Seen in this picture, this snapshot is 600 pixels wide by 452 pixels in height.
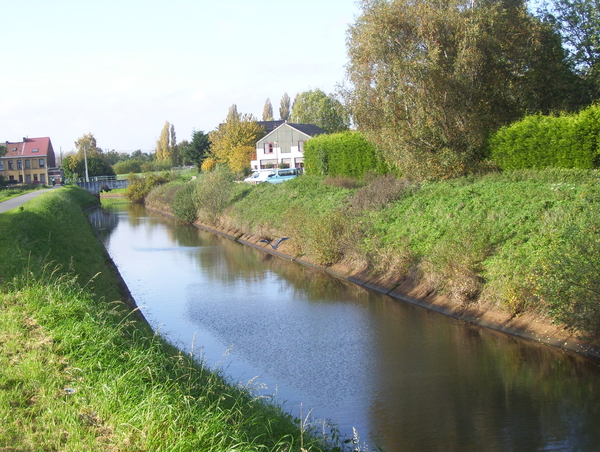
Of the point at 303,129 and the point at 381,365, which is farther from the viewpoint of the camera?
the point at 303,129

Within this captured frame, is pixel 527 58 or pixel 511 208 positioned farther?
pixel 527 58

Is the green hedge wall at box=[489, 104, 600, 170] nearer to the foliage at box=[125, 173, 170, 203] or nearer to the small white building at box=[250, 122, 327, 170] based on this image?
the small white building at box=[250, 122, 327, 170]

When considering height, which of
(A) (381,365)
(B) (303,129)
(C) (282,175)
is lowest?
(A) (381,365)

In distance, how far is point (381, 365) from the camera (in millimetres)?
12594

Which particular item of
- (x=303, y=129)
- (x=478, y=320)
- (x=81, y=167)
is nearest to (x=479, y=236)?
(x=478, y=320)

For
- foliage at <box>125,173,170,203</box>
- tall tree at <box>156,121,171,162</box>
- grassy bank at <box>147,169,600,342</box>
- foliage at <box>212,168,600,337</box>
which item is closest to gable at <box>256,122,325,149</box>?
foliage at <box>125,173,170,203</box>

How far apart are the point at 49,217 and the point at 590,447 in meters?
21.2

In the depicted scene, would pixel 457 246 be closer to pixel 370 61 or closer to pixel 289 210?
pixel 370 61

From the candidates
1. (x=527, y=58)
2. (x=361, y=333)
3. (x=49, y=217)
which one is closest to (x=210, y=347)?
(x=361, y=333)

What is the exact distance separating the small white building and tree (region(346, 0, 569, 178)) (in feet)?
159

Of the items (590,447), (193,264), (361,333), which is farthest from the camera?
(193,264)

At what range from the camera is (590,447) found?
340 inches

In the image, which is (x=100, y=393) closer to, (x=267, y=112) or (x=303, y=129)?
(x=303, y=129)

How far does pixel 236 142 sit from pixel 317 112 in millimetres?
20877
